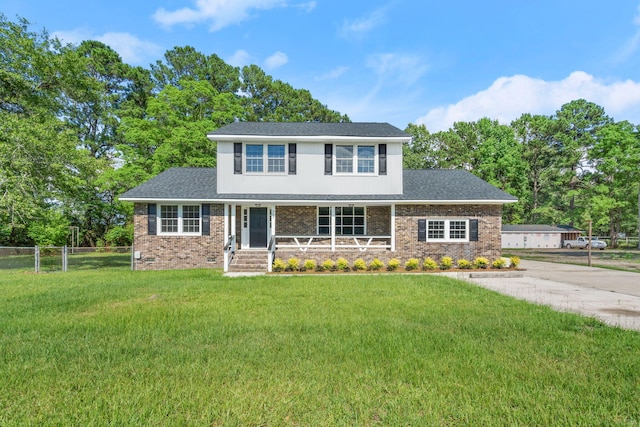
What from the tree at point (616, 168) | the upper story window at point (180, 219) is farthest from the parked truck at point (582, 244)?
the upper story window at point (180, 219)

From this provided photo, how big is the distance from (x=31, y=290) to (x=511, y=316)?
1293cm

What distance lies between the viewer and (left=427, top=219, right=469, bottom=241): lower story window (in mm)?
15430

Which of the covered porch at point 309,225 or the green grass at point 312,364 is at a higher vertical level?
the covered porch at point 309,225

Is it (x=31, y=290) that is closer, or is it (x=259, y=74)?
(x=31, y=290)

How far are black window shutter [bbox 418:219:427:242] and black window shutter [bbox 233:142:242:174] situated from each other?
8680 mm

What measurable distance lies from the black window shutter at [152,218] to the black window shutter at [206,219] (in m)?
2.10

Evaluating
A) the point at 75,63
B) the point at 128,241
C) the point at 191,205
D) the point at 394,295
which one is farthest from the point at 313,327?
the point at 128,241

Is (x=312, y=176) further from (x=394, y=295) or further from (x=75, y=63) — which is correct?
(x=75, y=63)

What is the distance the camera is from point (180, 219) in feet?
50.4

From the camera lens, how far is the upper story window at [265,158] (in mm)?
15633

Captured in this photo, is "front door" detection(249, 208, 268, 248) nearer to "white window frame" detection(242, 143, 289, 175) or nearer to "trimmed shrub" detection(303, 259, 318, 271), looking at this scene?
"white window frame" detection(242, 143, 289, 175)

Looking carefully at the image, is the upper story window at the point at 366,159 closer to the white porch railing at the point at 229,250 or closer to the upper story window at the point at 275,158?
the upper story window at the point at 275,158

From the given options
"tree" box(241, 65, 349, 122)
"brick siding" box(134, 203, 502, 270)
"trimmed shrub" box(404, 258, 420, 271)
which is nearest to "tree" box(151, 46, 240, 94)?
"tree" box(241, 65, 349, 122)

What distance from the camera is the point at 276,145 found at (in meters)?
15.7
